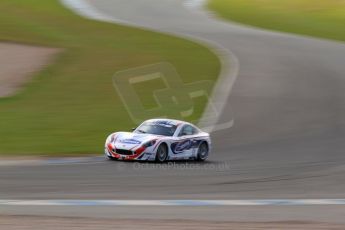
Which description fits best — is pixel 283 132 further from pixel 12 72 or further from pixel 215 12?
pixel 215 12

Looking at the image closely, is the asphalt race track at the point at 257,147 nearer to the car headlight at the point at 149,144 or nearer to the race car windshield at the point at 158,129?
the car headlight at the point at 149,144

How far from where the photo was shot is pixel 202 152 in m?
19.2

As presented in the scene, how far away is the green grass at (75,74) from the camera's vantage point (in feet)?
70.3

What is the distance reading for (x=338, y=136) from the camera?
2291 centimetres

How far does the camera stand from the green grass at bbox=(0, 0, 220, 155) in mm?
21422

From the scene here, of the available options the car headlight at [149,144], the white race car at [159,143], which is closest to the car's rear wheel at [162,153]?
the white race car at [159,143]

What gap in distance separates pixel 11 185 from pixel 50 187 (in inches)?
26.9

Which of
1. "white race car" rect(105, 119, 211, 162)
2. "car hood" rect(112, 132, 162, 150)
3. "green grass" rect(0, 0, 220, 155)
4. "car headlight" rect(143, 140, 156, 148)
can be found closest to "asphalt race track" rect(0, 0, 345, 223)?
"white race car" rect(105, 119, 211, 162)

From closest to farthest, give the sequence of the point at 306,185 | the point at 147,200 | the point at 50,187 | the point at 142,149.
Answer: the point at 147,200
the point at 50,187
the point at 306,185
the point at 142,149

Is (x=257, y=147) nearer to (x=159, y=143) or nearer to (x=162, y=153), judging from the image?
(x=162, y=153)

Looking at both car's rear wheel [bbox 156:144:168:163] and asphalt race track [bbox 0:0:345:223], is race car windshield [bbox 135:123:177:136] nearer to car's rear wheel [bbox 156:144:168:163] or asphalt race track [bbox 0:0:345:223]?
car's rear wheel [bbox 156:144:168:163]

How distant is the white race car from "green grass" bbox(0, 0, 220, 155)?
1575 millimetres
